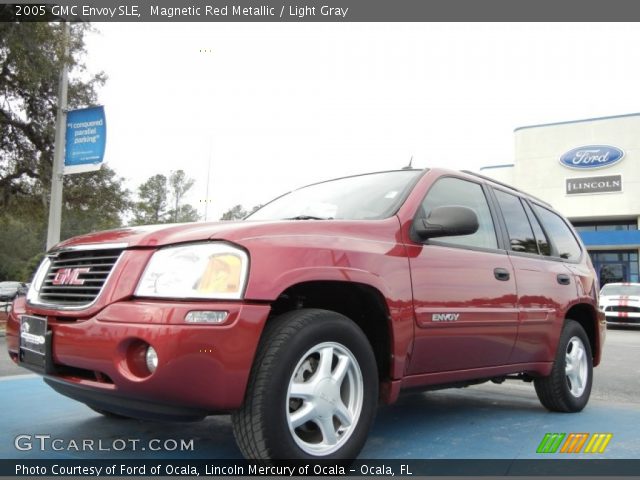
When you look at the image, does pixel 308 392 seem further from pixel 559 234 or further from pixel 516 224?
pixel 559 234

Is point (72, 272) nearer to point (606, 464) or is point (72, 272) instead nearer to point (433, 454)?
point (433, 454)

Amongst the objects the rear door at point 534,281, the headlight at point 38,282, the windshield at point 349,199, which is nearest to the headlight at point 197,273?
the windshield at point 349,199

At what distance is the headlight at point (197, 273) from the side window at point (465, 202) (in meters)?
1.46

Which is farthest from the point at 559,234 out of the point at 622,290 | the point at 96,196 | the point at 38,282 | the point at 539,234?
the point at 96,196

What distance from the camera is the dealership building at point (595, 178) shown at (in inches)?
1256

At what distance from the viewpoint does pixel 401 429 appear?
3.88 m

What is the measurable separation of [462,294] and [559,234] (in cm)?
208

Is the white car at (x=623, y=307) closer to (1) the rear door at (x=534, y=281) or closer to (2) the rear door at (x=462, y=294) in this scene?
(1) the rear door at (x=534, y=281)

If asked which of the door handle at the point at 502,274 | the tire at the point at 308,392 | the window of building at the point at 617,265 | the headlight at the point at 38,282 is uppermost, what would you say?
the door handle at the point at 502,274

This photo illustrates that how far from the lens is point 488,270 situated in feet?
12.4

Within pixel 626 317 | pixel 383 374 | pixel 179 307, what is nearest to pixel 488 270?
pixel 383 374

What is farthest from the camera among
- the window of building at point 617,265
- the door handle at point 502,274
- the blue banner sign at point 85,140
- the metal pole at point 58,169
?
the window of building at point 617,265

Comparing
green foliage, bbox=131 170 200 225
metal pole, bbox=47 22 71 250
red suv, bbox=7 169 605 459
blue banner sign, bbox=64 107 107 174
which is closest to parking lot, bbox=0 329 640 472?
red suv, bbox=7 169 605 459

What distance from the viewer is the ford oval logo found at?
32219 millimetres
